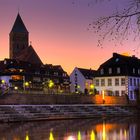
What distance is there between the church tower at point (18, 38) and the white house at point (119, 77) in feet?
283

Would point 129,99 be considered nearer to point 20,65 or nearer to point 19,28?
point 20,65

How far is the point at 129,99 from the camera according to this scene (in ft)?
264

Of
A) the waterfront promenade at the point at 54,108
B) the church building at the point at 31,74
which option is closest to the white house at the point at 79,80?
the church building at the point at 31,74

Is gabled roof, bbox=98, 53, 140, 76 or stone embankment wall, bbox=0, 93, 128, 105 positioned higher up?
gabled roof, bbox=98, 53, 140, 76

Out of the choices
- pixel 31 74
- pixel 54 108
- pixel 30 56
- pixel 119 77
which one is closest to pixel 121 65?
pixel 119 77

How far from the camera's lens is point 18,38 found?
172750 millimetres

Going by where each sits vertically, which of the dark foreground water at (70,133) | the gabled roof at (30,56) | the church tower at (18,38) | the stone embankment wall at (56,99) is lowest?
the dark foreground water at (70,133)

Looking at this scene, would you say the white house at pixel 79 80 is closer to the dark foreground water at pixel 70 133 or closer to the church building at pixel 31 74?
the church building at pixel 31 74

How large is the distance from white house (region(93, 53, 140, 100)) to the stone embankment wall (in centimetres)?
571

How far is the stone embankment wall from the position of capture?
56644 mm

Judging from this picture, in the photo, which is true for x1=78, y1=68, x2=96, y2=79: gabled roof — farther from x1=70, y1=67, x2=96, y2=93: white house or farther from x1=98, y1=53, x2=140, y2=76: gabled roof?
x1=98, y1=53, x2=140, y2=76: gabled roof

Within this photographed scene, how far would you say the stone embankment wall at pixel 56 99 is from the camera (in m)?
56.6

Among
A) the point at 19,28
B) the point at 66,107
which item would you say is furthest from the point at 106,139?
the point at 19,28

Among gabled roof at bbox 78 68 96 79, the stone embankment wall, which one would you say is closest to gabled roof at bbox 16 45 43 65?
gabled roof at bbox 78 68 96 79
